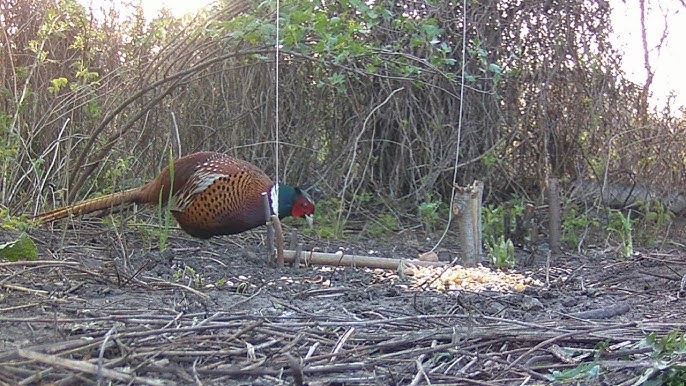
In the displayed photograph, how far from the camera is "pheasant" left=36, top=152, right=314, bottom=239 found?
4.17 metres

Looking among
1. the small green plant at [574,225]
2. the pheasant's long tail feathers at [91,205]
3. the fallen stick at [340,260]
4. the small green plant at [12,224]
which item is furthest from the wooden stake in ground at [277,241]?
the small green plant at [574,225]

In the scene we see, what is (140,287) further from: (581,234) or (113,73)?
(581,234)

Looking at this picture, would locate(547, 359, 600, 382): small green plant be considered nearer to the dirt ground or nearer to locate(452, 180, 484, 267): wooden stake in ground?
the dirt ground

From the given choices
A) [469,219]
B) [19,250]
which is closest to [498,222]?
[469,219]

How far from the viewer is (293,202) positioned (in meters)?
4.50

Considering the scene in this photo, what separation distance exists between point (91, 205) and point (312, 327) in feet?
7.83

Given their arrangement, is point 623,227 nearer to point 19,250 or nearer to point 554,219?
point 554,219

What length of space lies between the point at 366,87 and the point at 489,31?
40.4 inches

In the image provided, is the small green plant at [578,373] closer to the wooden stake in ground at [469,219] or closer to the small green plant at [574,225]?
the wooden stake in ground at [469,219]

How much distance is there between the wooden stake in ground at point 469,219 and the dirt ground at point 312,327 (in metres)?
0.67

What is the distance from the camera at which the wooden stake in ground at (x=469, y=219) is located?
155 inches

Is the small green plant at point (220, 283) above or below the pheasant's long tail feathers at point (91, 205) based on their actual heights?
below

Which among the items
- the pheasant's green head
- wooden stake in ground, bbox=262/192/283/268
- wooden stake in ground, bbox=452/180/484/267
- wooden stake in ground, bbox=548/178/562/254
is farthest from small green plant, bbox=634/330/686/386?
wooden stake in ground, bbox=548/178/562/254

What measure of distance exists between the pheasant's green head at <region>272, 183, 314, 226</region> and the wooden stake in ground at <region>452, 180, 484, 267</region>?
95 centimetres
